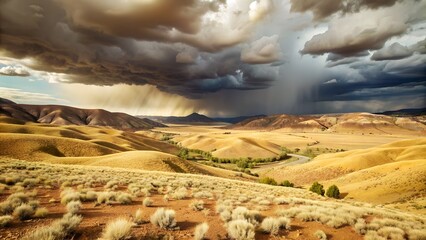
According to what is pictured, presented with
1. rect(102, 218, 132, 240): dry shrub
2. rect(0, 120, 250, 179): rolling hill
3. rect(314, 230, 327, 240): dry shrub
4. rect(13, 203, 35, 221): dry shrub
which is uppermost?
rect(102, 218, 132, 240): dry shrub

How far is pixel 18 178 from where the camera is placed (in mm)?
17734

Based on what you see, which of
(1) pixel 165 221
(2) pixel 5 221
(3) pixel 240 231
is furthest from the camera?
(1) pixel 165 221

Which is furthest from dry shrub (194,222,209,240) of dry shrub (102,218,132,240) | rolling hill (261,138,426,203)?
rolling hill (261,138,426,203)

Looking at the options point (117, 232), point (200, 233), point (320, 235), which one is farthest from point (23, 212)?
point (320, 235)

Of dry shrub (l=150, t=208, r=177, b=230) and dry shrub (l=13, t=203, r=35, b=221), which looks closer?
dry shrub (l=13, t=203, r=35, b=221)

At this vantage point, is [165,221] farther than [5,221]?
Yes

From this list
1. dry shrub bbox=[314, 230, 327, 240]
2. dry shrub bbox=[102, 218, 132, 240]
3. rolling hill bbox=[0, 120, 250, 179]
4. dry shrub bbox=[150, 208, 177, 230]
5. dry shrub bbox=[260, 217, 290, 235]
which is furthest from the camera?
rolling hill bbox=[0, 120, 250, 179]

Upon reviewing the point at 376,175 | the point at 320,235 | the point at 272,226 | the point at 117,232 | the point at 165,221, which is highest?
the point at 117,232

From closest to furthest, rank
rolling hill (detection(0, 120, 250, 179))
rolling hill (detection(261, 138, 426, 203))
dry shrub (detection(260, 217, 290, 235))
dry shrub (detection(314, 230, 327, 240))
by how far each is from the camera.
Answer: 1. dry shrub (detection(314, 230, 327, 240))
2. dry shrub (detection(260, 217, 290, 235))
3. rolling hill (detection(261, 138, 426, 203))
4. rolling hill (detection(0, 120, 250, 179))

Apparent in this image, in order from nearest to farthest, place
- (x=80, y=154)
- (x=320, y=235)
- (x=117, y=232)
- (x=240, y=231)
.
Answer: (x=117, y=232) < (x=240, y=231) < (x=320, y=235) < (x=80, y=154)

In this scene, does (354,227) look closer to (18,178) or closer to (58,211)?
(58,211)

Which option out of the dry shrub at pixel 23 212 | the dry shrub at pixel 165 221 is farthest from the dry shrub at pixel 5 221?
the dry shrub at pixel 165 221

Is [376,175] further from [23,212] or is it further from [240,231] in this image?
[23,212]

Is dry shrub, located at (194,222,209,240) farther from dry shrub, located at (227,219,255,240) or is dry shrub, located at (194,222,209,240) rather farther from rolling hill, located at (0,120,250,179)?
rolling hill, located at (0,120,250,179)
